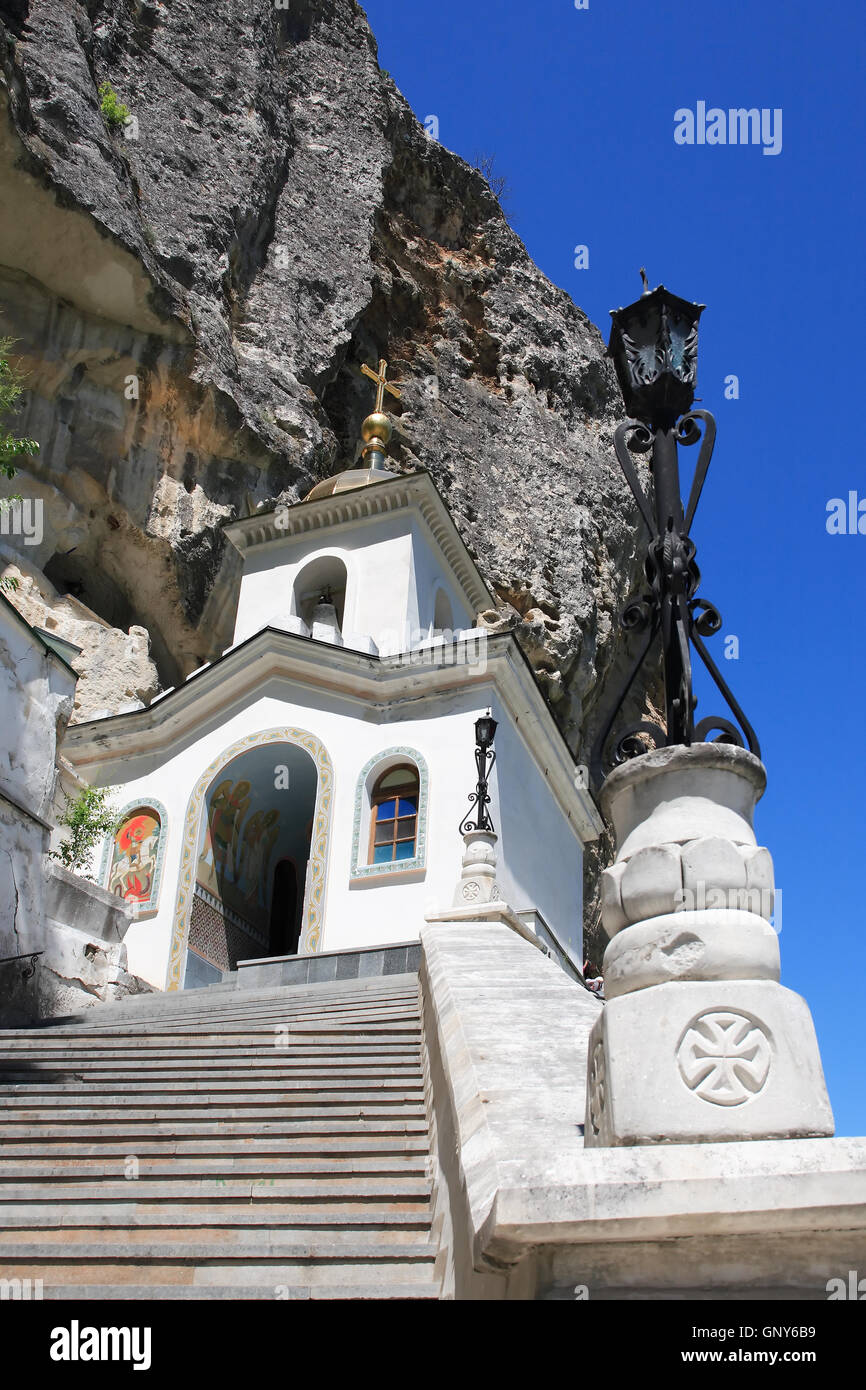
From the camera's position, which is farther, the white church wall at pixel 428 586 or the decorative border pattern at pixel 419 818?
the white church wall at pixel 428 586

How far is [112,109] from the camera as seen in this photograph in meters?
22.1

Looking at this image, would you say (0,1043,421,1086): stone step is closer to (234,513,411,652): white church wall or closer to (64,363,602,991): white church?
(64,363,602,991): white church

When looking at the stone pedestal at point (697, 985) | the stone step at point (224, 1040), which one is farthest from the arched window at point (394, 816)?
the stone pedestal at point (697, 985)

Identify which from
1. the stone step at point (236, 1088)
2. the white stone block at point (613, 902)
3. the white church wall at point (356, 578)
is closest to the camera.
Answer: the white stone block at point (613, 902)

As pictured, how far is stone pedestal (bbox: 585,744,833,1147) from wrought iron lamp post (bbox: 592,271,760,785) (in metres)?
0.26

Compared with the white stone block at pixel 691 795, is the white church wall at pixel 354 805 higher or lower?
higher

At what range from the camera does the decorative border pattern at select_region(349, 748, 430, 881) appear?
1379cm

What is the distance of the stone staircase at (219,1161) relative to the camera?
4.27 metres

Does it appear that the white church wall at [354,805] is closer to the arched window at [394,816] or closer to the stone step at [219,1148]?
the arched window at [394,816]

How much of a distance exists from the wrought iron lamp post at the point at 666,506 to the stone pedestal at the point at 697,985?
0.26 meters

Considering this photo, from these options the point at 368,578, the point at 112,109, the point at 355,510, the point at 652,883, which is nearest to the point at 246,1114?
the point at 652,883

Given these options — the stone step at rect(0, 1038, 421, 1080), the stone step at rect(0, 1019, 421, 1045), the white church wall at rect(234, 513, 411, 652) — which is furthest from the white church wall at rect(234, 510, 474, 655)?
the stone step at rect(0, 1038, 421, 1080)

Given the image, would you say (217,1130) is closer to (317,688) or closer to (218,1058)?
(218,1058)
